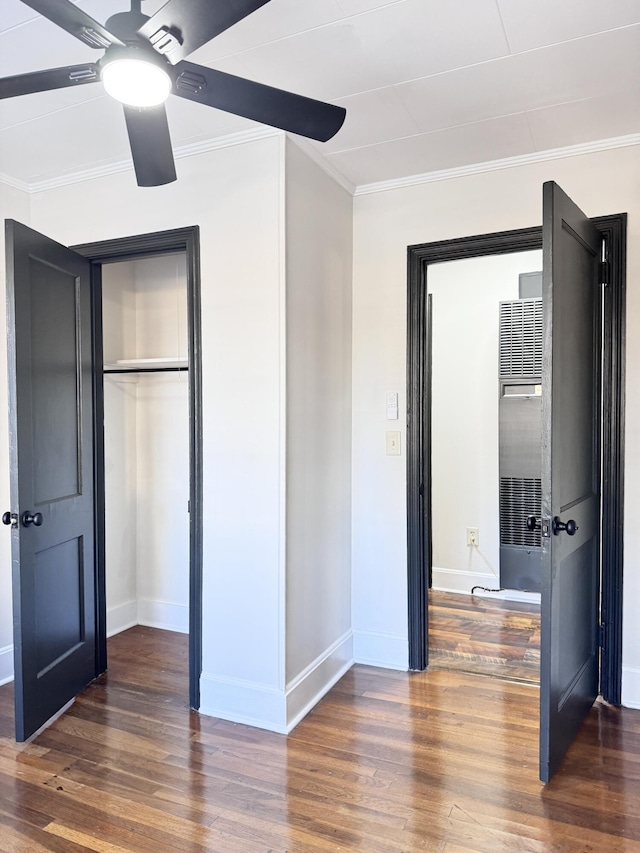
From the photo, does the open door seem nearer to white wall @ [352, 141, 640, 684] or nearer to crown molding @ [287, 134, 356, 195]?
white wall @ [352, 141, 640, 684]

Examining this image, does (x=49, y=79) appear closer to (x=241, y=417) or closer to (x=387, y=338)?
(x=241, y=417)

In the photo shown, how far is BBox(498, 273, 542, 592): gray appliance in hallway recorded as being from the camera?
4.40 m

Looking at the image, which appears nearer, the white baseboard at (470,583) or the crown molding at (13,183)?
the crown molding at (13,183)

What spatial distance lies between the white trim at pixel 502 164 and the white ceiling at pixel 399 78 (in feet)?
0.12

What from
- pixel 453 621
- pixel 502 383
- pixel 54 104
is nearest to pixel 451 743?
pixel 453 621

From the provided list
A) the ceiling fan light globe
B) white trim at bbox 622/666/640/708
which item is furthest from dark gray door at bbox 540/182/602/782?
the ceiling fan light globe

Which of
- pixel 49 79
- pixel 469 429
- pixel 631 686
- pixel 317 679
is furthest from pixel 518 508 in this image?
pixel 49 79

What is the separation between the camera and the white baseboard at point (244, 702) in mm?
2650

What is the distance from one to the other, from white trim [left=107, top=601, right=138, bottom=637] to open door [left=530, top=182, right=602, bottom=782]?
8.39ft

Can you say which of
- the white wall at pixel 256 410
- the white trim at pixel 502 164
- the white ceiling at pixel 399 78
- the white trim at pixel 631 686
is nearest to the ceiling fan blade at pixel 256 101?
the white ceiling at pixel 399 78

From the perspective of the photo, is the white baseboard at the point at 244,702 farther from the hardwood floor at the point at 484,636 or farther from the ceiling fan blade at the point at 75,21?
the ceiling fan blade at the point at 75,21

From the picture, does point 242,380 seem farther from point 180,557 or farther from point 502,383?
point 502,383

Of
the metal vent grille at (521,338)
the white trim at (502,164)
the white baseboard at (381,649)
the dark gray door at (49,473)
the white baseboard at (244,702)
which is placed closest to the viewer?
the dark gray door at (49,473)

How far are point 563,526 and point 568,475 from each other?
0.81 feet
